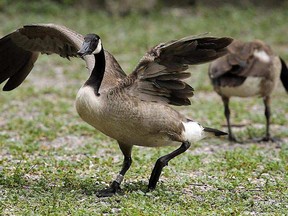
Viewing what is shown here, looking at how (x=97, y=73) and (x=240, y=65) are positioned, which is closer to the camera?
(x=97, y=73)

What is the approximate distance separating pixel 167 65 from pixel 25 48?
2068 mm

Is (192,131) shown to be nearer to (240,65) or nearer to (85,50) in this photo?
(85,50)

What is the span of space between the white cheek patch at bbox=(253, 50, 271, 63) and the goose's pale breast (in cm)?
397

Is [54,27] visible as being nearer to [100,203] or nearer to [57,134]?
[100,203]

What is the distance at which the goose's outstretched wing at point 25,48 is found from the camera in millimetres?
7750

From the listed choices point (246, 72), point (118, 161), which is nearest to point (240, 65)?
point (246, 72)

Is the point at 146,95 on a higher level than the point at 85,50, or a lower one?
lower

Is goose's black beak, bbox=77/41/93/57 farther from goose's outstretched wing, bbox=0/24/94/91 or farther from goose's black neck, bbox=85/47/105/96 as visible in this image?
goose's outstretched wing, bbox=0/24/94/91

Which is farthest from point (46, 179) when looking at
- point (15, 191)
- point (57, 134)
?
point (57, 134)

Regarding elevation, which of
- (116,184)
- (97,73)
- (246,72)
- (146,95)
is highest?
(246,72)

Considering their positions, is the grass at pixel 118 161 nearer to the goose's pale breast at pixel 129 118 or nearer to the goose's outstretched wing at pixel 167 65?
the goose's pale breast at pixel 129 118

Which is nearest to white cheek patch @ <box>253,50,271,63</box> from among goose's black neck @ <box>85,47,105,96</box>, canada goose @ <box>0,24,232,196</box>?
canada goose @ <box>0,24,232,196</box>

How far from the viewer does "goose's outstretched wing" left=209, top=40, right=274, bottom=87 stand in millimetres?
10281

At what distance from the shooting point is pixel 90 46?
651 centimetres
